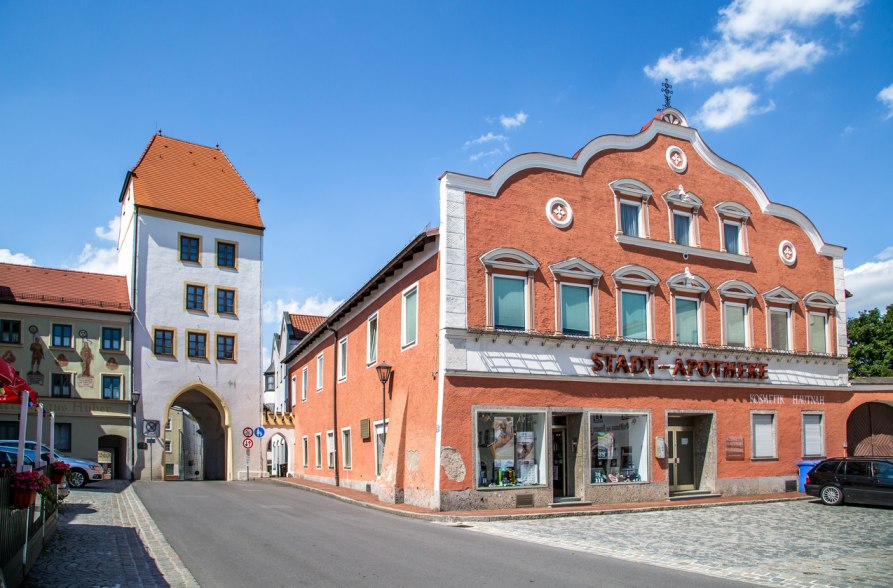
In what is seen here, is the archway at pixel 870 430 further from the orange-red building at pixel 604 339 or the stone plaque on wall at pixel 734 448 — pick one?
the stone plaque on wall at pixel 734 448

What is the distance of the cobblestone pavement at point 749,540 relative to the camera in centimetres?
1134

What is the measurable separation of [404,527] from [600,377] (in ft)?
26.5

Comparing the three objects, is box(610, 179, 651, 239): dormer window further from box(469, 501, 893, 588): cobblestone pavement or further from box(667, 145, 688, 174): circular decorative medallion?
box(469, 501, 893, 588): cobblestone pavement

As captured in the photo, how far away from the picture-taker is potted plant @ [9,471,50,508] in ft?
29.6

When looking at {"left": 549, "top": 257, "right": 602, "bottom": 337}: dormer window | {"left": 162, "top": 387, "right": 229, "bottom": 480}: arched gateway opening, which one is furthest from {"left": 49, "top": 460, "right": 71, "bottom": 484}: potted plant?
{"left": 162, "top": 387, "right": 229, "bottom": 480}: arched gateway opening

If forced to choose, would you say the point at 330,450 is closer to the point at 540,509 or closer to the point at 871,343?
the point at 540,509

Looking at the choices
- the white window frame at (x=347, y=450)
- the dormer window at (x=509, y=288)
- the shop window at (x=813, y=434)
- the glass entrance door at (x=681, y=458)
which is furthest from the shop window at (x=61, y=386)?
the shop window at (x=813, y=434)

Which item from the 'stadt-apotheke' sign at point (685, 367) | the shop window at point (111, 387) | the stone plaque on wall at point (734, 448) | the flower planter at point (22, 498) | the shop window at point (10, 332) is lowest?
the stone plaque on wall at point (734, 448)

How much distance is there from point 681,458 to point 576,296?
6.56 metres

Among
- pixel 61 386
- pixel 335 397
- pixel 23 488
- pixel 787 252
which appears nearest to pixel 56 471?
pixel 23 488

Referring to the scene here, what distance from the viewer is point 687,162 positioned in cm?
2575

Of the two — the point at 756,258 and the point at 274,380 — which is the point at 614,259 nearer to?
the point at 756,258

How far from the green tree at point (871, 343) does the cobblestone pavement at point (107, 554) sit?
42913 mm

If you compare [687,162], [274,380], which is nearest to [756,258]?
[687,162]
